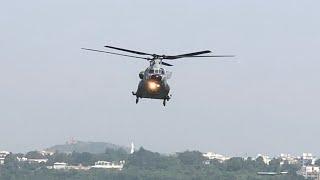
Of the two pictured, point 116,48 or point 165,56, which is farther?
point 165,56

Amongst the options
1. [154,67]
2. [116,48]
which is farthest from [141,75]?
[116,48]

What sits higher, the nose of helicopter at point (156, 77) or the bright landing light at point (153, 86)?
the nose of helicopter at point (156, 77)

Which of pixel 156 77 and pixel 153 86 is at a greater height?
pixel 156 77

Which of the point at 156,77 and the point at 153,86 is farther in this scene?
the point at 156,77

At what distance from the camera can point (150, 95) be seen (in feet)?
313

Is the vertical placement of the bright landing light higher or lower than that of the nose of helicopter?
lower

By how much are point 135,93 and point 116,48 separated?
771 centimetres

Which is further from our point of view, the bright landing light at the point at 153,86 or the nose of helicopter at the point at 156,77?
the nose of helicopter at the point at 156,77

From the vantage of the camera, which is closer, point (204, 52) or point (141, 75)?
point (204, 52)

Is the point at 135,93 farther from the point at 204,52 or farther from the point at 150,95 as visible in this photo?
the point at 204,52

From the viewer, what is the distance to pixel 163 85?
95.1 meters

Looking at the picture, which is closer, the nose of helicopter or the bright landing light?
the bright landing light

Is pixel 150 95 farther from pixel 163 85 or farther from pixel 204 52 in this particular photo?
pixel 204 52

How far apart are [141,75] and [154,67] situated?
1.94 metres
